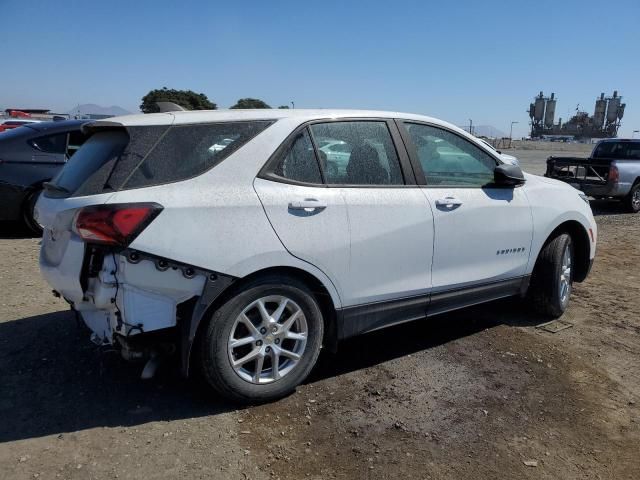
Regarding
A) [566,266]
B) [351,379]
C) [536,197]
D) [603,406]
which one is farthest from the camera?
[566,266]

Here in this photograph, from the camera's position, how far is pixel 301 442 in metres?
2.97

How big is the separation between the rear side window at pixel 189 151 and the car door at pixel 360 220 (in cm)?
28

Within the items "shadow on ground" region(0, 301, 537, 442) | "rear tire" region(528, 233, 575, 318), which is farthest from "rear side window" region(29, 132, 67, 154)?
"rear tire" region(528, 233, 575, 318)

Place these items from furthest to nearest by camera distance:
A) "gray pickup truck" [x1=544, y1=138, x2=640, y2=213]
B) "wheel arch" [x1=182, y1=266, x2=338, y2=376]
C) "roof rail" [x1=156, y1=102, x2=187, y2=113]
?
"gray pickup truck" [x1=544, y1=138, x2=640, y2=213], "roof rail" [x1=156, y1=102, x2=187, y2=113], "wheel arch" [x1=182, y1=266, x2=338, y2=376]

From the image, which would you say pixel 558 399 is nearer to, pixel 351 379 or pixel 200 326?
pixel 351 379

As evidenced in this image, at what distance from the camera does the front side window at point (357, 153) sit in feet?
11.6

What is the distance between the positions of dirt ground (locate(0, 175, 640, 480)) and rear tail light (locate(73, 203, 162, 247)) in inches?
43.2

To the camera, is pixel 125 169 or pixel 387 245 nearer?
pixel 125 169

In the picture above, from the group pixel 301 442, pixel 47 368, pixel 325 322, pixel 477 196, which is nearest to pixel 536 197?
pixel 477 196

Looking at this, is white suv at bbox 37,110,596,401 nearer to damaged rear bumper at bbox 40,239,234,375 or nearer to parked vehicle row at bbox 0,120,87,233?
damaged rear bumper at bbox 40,239,234,375

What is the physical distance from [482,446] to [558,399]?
85 cm

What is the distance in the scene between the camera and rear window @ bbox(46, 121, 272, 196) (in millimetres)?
2939

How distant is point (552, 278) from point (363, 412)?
2.41m

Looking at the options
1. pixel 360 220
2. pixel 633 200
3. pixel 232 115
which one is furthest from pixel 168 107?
pixel 633 200
